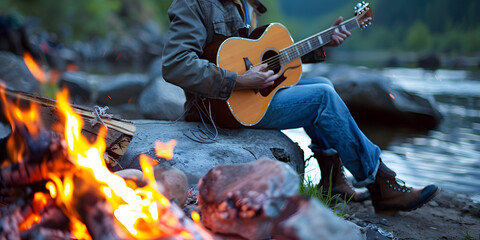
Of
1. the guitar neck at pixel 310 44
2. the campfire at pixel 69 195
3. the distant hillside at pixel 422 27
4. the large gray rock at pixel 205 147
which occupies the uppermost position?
the guitar neck at pixel 310 44

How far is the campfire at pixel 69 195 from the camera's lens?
5.50 feet

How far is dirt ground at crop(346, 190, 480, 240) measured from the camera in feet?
9.36

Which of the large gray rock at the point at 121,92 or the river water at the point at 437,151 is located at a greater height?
→ the river water at the point at 437,151

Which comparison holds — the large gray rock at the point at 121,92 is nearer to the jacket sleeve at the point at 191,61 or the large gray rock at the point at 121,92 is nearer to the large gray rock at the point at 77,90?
the large gray rock at the point at 77,90

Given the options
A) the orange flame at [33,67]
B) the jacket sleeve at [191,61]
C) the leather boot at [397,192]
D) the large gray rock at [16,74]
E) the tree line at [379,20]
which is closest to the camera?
the jacket sleeve at [191,61]

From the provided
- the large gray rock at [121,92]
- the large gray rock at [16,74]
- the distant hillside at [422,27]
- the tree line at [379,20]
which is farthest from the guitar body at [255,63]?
the distant hillside at [422,27]

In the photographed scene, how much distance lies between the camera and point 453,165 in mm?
4941

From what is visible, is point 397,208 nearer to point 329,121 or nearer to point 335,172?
point 335,172

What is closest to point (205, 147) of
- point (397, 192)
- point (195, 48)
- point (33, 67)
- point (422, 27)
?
point (195, 48)

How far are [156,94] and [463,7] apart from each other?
6238 centimetres

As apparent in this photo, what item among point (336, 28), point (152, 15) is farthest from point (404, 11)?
point (336, 28)

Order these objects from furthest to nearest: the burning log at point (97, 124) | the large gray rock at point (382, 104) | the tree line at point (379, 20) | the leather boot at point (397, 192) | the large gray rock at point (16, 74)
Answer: the tree line at point (379, 20) → the large gray rock at point (382, 104) → the large gray rock at point (16, 74) → the leather boot at point (397, 192) → the burning log at point (97, 124)

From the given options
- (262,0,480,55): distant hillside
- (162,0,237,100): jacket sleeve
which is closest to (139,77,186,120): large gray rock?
(162,0,237,100): jacket sleeve

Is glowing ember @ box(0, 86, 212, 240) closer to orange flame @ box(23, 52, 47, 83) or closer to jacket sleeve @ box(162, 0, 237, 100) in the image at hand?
jacket sleeve @ box(162, 0, 237, 100)
